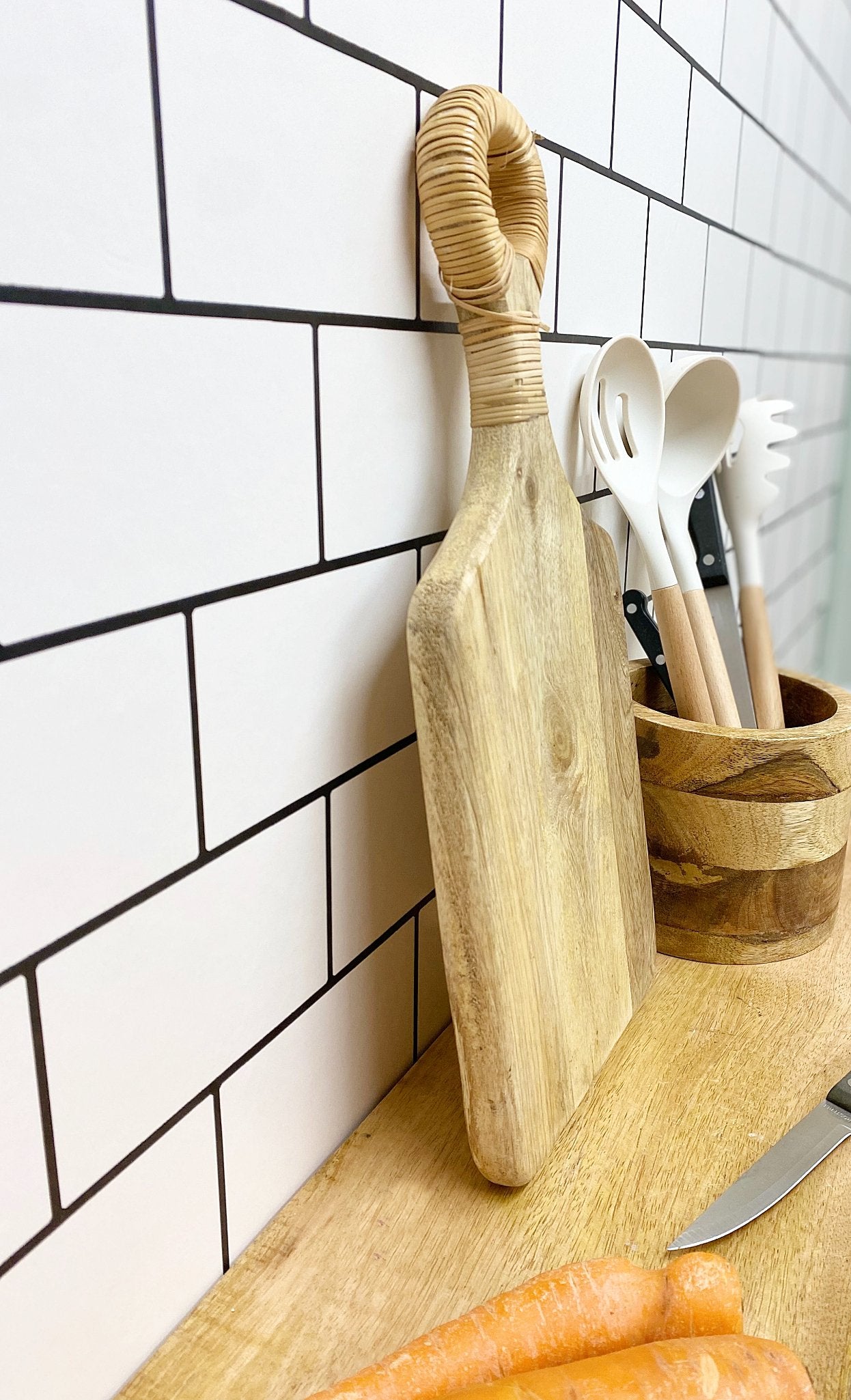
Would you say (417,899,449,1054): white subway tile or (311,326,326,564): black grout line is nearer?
(311,326,326,564): black grout line

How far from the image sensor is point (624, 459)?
658 mm

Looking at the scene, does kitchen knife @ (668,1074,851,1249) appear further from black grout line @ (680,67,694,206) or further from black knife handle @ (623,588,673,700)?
black grout line @ (680,67,694,206)

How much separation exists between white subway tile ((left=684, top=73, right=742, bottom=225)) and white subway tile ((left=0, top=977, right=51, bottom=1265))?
→ 31.1 inches

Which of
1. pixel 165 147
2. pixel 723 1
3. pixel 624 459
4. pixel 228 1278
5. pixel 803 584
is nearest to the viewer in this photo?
pixel 165 147

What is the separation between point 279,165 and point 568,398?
0.31 metres

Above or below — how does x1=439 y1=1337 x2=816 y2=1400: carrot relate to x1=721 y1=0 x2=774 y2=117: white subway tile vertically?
below

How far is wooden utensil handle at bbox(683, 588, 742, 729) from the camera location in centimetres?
68

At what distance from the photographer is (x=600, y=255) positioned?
65 cm

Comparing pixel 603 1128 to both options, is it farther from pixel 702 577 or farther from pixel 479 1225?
pixel 702 577

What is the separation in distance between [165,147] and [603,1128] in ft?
1.57

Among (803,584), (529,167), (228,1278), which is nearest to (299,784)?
(228,1278)

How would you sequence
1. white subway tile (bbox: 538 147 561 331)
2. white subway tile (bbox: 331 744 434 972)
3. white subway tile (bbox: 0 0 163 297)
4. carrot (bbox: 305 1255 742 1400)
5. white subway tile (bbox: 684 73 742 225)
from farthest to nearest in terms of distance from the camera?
1. white subway tile (bbox: 684 73 742 225)
2. white subway tile (bbox: 538 147 561 331)
3. white subway tile (bbox: 331 744 434 972)
4. carrot (bbox: 305 1255 742 1400)
5. white subway tile (bbox: 0 0 163 297)

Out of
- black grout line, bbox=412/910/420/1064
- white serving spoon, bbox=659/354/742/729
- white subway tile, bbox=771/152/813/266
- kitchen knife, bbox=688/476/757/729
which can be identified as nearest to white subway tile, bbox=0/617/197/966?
black grout line, bbox=412/910/420/1064

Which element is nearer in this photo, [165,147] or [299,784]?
[165,147]
